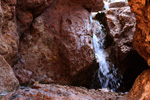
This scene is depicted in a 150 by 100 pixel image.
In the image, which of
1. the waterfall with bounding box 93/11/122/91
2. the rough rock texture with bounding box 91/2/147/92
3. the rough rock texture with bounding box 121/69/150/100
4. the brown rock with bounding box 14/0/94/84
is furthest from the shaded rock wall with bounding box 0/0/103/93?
the rough rock texture with bounding box 121/69/150/100

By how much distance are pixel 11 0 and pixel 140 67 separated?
6.73 m

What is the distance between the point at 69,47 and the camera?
6320 mm

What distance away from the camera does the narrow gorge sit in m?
4.57

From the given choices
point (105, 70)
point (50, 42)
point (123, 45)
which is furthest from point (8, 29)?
point (123, 45)

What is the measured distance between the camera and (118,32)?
752 centimetres

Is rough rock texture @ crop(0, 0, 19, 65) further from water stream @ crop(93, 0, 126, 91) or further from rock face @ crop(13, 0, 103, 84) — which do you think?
water stream @ crop(93, 0, 126, 91)

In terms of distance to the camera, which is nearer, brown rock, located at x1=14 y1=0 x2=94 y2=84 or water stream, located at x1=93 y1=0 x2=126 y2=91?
brown rock, located at x1=14 y1=0 x2=94 y2=84

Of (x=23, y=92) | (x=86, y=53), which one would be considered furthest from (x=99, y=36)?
(x=23, y=92)

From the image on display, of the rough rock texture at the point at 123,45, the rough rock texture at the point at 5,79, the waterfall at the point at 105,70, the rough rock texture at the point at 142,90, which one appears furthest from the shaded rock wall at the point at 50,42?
the rough rock texture at the point at 142,90

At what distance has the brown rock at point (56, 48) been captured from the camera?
19.5ft

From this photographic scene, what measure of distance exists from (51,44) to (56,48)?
0.27 m

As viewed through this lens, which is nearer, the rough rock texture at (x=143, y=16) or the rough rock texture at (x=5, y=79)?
the rough rock texture at (x=143, y=16)

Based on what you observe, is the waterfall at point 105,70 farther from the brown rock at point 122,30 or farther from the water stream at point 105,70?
the brown rock at point 122,30

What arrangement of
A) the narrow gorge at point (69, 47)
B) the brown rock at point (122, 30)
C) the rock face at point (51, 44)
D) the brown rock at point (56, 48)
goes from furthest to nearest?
the brown rock at point (122, 30)
the brown rock at point (56, 48)
the rock face at point (51, 44)
the narrow gorge at point (69, 47)
